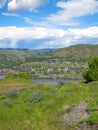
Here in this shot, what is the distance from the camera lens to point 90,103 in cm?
2723

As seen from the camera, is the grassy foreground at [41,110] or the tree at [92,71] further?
the tree at [92,71]

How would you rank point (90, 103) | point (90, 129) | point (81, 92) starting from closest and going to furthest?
1. point (90, 129)
2. point (90, 103)
3. point (81, 92)

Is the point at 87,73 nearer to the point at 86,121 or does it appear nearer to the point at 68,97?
the point at 68,97

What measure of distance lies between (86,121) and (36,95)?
11.2 m

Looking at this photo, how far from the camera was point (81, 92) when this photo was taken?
113 ft

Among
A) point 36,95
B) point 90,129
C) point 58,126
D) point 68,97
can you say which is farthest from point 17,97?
point 90,129

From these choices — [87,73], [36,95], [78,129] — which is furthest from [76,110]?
[87,73]

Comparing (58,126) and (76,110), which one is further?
(76,110)

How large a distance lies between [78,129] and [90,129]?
0.94m

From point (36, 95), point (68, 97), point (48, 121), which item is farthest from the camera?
point (36, 95)

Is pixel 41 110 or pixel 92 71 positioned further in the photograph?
pixel 92 71

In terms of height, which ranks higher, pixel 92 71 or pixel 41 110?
pixel 92 71

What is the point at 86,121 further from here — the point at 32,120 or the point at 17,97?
the point at 17,97

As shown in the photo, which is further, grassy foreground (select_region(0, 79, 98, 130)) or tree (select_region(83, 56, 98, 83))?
tree (select_region(83, 56, 98, 83))
